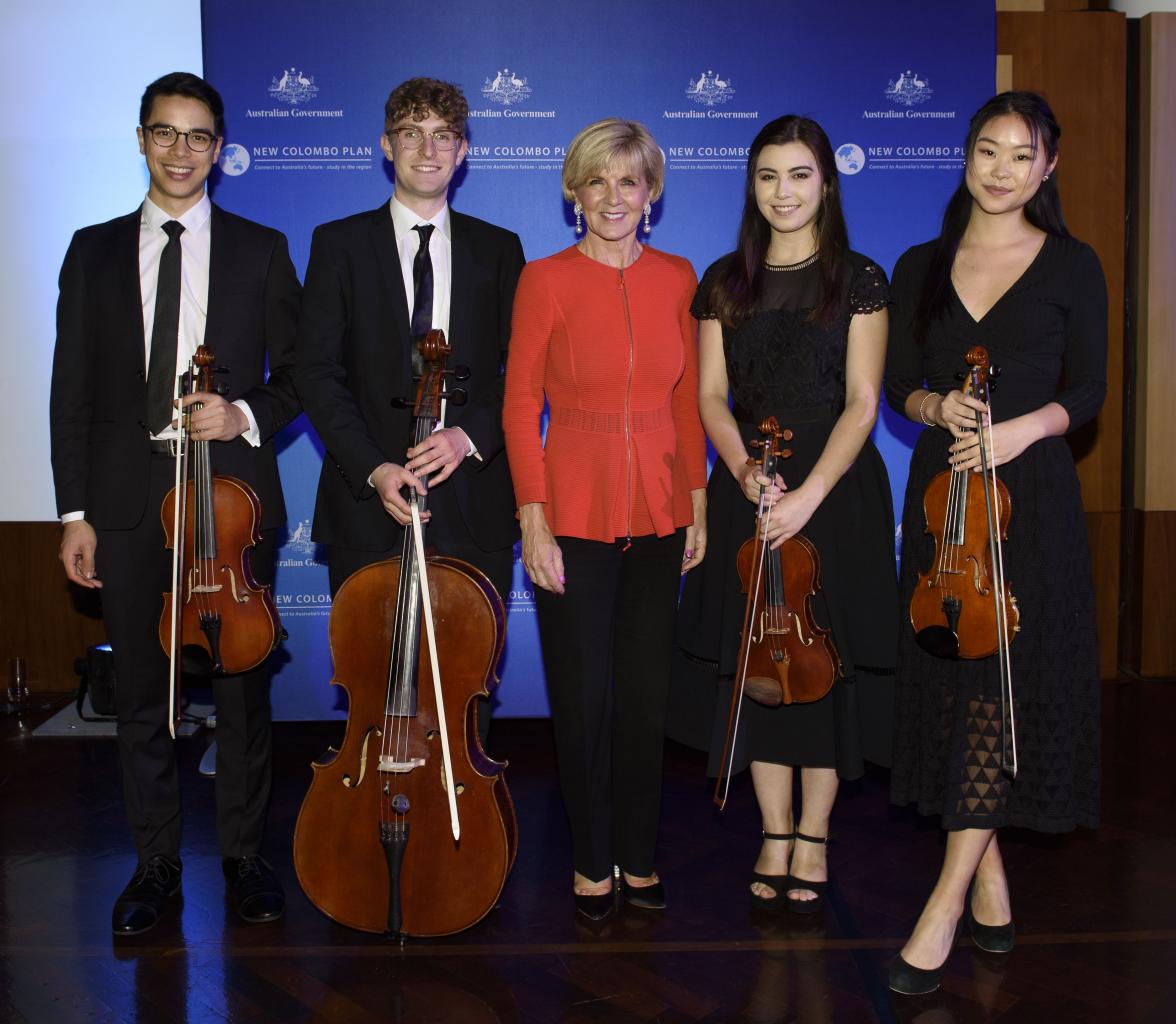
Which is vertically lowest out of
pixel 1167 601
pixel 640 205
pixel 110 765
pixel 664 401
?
pixel 110 765

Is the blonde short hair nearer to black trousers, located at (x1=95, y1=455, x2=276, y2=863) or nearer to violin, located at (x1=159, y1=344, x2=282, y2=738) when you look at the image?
violin, located at (x1=159, y1=344, x2=282, y2=738)

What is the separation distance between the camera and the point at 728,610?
265cm

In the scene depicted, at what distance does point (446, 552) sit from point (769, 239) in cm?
102

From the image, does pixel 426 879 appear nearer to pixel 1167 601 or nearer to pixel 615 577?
pixel 615 577

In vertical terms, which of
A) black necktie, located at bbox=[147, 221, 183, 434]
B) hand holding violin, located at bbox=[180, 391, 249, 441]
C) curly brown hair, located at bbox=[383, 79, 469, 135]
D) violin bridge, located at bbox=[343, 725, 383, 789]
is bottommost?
violin bridge, located at bbox=[343, 725, 383, 789]

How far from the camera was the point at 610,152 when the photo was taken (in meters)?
2.49

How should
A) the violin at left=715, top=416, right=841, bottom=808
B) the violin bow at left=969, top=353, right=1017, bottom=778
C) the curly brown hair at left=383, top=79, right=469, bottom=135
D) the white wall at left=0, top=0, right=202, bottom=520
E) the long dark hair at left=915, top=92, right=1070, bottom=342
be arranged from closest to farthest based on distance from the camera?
the violin bow at left=969, top=353, right=1017, bottom=778, the long dark hair at left=915, top=92, right=1070, bottom=342, the violin at left=715, top=416, right=841, bottom=808, the curly brown hair at left=383, top=79, right=469, bottom=135, the white wall at left=0, top=0, right=202, bottom=520

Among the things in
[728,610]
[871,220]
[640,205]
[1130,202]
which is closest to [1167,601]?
[1130,202]

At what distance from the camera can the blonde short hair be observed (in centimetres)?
249

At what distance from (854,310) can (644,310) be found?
455mm

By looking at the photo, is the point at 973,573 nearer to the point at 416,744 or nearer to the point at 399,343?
the point at 416,744

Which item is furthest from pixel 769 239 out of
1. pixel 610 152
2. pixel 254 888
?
pixel 254 888

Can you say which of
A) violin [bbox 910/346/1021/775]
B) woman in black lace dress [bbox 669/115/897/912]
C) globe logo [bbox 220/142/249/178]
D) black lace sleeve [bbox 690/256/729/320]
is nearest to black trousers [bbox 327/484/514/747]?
woman in black lace dress [bbox 669/115/897/912]

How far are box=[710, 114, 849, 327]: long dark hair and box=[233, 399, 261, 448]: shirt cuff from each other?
42.4 inches
